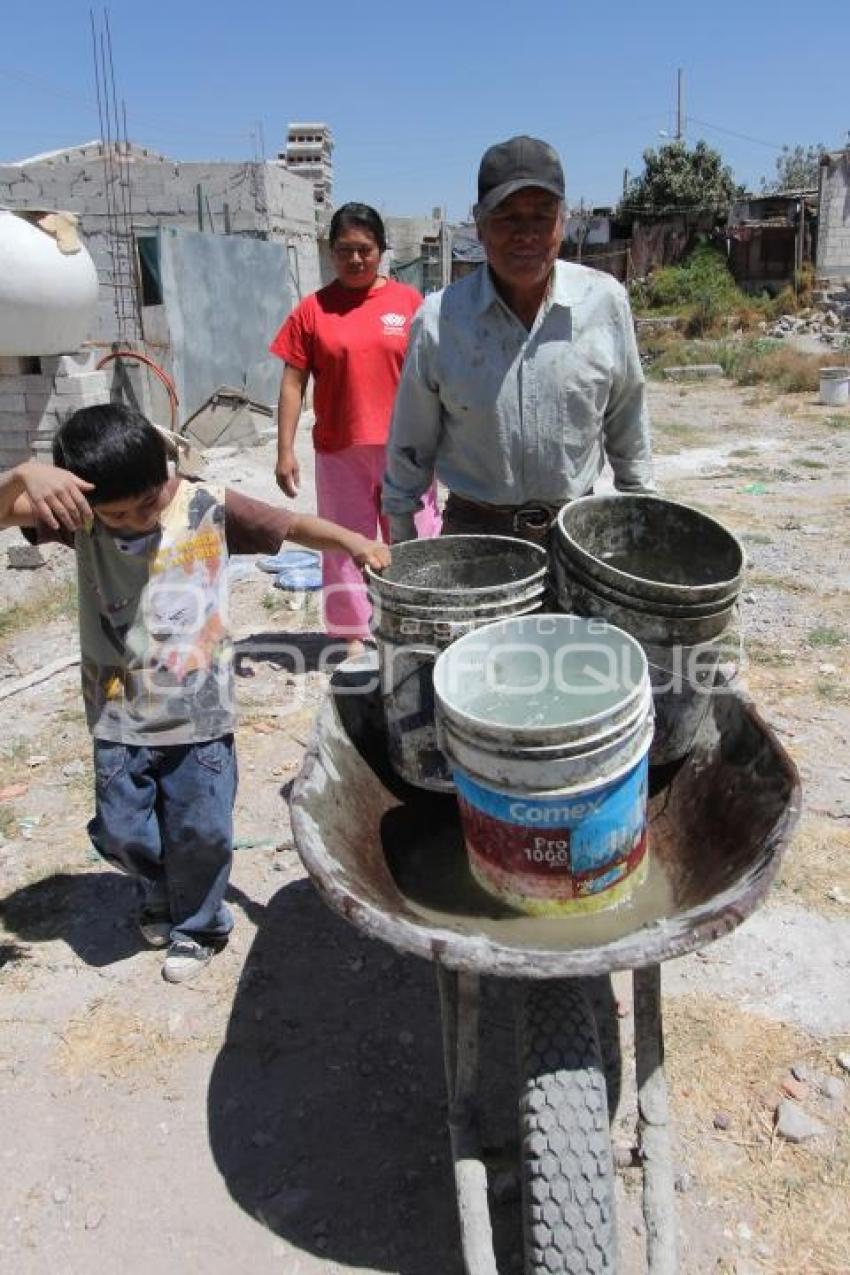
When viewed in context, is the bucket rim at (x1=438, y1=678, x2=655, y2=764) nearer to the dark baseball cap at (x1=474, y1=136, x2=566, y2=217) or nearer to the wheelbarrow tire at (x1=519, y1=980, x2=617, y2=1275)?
the wheelbarrow tire at (x1=519, y1=980, x2=617, y2=1275)

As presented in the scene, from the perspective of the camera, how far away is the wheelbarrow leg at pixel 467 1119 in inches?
67.6

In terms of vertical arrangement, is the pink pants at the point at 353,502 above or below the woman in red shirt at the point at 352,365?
below

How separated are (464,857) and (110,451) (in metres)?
1.23

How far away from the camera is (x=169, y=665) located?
257 centimetres

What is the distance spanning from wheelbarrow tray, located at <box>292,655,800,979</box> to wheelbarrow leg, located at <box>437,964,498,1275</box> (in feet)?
0.46

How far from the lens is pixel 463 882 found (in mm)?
2125

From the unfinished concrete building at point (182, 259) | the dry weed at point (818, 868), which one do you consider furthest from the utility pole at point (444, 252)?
the dry weed at point (818, 868)

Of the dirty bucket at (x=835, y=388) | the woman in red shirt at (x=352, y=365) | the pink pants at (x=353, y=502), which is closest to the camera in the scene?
the woman in red shirt at (x=352, y=365)

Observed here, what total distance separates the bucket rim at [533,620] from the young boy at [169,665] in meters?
0.44

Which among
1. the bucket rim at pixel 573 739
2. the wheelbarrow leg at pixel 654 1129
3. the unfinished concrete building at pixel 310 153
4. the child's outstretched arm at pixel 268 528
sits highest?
the unfinished concrete building at pixel 310 153

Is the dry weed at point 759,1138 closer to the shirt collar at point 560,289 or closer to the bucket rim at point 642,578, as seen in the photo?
the bucket rim at point 642,578

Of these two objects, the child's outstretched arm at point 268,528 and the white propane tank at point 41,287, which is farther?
the white propane tank at point 41,287

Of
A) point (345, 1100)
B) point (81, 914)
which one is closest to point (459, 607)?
point (345, 1100)

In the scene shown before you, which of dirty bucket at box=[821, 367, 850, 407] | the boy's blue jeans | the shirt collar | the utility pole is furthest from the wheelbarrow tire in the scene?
the utility pole
